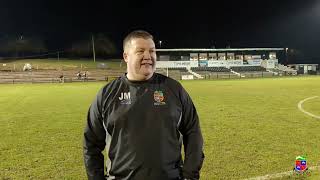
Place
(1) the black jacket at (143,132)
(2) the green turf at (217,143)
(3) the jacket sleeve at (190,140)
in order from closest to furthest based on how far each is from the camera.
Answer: (1) the black jacket at (143,132), (3) the jacket sleeve at (190,140), (2) the green turf at (217,143)

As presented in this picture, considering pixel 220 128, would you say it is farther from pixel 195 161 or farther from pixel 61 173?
pixel 195 161

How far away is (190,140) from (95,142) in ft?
2.66

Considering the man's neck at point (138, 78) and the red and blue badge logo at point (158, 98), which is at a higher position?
the man's neck at point (138, 78)

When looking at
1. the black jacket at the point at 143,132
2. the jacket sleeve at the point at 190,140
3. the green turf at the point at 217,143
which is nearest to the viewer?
the black jacket at the point at 143,132

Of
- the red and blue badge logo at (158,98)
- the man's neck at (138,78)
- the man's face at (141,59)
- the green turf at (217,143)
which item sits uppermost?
the man's face at (141,59)

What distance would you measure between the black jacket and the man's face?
7 centimetres

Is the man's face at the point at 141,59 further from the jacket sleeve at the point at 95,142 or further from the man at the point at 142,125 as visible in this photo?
the jacket sleeve at the point at 95,142

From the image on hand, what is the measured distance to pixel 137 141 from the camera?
3109mm

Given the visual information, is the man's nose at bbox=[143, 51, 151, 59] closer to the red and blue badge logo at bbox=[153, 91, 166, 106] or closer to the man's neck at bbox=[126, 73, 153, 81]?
the man's neck at bbox=[126, 73, 153, 81]

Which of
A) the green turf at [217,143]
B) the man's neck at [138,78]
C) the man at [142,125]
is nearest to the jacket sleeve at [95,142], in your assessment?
the man at [142,125]

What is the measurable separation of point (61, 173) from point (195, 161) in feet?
15.9

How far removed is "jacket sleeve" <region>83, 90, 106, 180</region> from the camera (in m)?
3.30

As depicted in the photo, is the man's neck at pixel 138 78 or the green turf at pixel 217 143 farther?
the green turf at pixel 217 143

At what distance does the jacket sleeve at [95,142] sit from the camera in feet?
10.8
